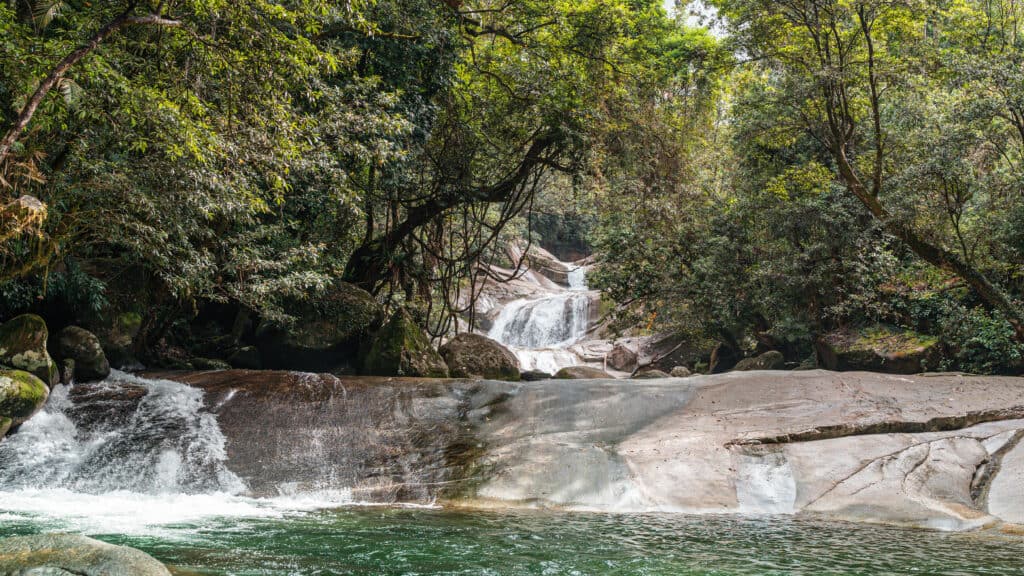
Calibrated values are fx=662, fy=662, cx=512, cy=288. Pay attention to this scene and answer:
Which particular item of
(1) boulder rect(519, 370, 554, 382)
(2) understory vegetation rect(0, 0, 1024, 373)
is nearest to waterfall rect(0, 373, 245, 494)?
(2) understory vegetation rect(0, 0, 1024, 373)

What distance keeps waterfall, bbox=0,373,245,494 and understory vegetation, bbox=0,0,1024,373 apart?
6.28ft

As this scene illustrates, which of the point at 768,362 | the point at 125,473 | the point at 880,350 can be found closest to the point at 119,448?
the point at 125,473

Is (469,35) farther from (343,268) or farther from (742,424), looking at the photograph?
(742,424)

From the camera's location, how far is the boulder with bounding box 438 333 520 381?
1562 cm

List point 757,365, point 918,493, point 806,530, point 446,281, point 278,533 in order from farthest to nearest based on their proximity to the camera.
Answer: point 757,365 < point 446,281 < point 918,493 < point 806,530 < point 278,533

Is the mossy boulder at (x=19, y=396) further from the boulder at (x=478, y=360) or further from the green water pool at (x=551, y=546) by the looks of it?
the boulder at (x=478, y=360)

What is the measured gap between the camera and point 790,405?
1029 cm

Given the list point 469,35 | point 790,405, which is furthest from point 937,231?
point 469,35

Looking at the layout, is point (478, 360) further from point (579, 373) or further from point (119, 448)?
point (119, 448)

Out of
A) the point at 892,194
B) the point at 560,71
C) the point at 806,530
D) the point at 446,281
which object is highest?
the point at 560,71

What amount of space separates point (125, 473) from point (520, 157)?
1117 centimetres

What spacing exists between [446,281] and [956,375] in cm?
1178

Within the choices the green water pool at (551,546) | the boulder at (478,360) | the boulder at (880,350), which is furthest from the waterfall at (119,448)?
the boulder at (880,350)

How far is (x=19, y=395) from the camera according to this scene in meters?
8.98
